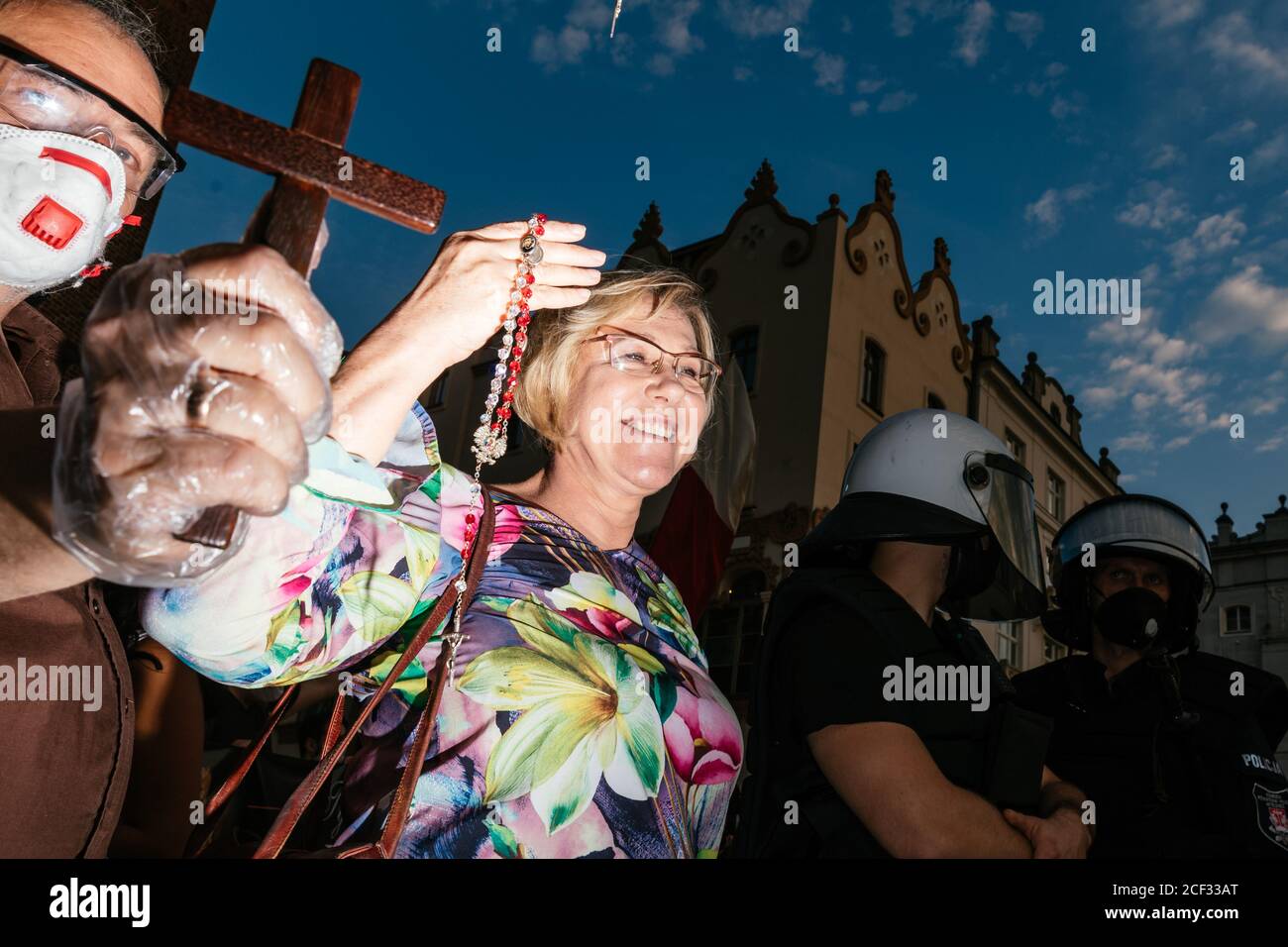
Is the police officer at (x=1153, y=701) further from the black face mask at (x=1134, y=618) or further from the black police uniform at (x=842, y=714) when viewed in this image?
the black police uniform at (x=842, y=714)

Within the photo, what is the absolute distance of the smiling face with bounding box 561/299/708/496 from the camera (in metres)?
2.22

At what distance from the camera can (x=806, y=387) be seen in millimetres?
14742

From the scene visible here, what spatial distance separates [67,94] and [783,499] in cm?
1314

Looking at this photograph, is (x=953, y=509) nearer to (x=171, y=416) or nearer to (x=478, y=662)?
(x=478, y=662)

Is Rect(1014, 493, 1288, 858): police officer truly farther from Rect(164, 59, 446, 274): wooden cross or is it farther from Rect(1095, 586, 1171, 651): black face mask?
Rect(164, 59, 446, 274): wooden cross

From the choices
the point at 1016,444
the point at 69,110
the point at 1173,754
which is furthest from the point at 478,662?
the point at 1016,444

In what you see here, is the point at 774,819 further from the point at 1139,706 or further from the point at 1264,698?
the point at 1264,698

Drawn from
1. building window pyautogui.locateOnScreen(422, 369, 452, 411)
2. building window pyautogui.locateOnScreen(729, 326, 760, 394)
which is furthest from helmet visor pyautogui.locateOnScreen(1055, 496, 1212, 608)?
building window pyautogui.locateOnScreen(422, 369, 452, 411)

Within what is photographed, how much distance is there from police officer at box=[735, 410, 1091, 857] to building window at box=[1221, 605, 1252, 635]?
37128 millimetres

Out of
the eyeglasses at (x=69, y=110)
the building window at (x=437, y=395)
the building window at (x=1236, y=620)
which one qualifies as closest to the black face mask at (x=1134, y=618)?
the eyeglasses at (x=69, y=110)

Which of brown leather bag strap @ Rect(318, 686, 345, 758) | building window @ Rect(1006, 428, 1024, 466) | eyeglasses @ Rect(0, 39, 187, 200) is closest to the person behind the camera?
eyeglasses @ Rect(0, 39, 187, 200)

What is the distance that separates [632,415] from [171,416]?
1.51 m

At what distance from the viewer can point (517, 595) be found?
1.78 metres

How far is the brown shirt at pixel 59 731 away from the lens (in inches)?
53.1
